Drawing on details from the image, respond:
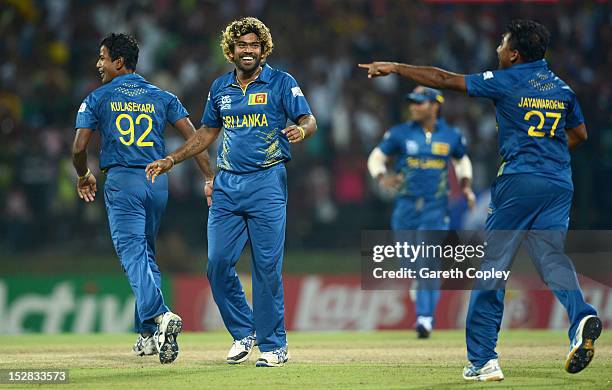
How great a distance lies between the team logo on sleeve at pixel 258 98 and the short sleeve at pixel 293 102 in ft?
0.47

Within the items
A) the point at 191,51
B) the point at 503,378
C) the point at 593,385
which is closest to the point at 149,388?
the point at 503,378

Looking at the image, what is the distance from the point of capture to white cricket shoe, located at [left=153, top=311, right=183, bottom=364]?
26.4ft

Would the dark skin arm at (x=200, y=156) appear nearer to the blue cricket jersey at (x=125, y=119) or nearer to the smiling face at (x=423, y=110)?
the blue cricket jersey at (x=125, y=119)

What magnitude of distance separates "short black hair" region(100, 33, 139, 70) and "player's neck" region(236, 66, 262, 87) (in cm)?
98

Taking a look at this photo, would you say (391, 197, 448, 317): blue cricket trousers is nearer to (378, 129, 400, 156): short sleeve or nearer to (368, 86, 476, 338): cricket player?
(368, 86, 476, 338): cricket player

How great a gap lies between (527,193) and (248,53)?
2342 millimetres

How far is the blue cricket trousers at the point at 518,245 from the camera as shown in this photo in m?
7.36

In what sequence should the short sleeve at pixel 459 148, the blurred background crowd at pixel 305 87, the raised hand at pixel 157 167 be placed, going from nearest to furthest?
the raised hand at pixel 157 167 < the short sleeve at pixel 459 148 < the blurred background crowd at pixel 305 87

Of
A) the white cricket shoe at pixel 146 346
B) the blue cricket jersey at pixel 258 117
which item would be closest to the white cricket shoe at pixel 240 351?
the white cricket shoe at pixel 146 346

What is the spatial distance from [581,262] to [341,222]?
3.46 meters

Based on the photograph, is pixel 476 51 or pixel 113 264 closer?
pixel 113 264

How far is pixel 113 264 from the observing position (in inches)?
594

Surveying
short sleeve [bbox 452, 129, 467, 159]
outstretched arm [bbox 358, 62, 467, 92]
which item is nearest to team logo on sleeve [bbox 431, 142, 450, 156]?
short sleeve [bbox 452, 129, 467, 159]

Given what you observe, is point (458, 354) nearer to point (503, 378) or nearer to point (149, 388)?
point (503, 378)
